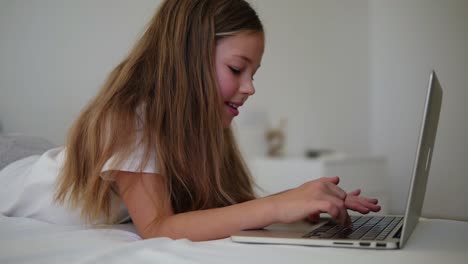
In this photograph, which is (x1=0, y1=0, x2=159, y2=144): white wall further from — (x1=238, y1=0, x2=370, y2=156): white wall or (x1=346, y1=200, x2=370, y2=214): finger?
(x1=238, y1=0, x2=370, y2=156): white wall

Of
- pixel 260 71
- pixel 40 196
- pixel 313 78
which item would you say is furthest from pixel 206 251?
pixel 313 78

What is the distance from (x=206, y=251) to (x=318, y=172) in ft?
6.73

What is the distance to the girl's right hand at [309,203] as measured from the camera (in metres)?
0.78

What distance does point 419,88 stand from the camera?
3.62m

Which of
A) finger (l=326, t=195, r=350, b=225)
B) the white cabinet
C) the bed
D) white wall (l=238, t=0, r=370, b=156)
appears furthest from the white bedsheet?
white wall (l=238, t=0, r=370, b=156)

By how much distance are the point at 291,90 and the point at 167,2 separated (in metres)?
2.21

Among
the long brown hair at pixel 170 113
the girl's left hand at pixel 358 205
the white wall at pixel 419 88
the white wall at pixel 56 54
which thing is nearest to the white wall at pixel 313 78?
the white wall at pixel 419 88

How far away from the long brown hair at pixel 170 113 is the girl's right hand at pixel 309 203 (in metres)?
0.27

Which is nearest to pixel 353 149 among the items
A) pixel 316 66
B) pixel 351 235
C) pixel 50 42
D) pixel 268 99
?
pixel 316 66

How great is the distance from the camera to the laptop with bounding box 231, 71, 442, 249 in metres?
0.68

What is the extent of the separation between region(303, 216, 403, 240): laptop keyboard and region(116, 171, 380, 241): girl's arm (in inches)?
0.9

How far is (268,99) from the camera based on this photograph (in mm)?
3131

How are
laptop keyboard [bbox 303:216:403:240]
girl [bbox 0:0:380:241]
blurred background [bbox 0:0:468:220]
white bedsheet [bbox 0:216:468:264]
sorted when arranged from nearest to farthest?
white bedsheet [bbox 0:216:468:264]
laptop keyboard [bbox 303:216:403:240]
girl [bbox 0:0:380:241]
blurred background [bbox 0:0:468:220]

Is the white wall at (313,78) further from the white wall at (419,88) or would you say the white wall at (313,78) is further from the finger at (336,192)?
the finger at (336,192)
